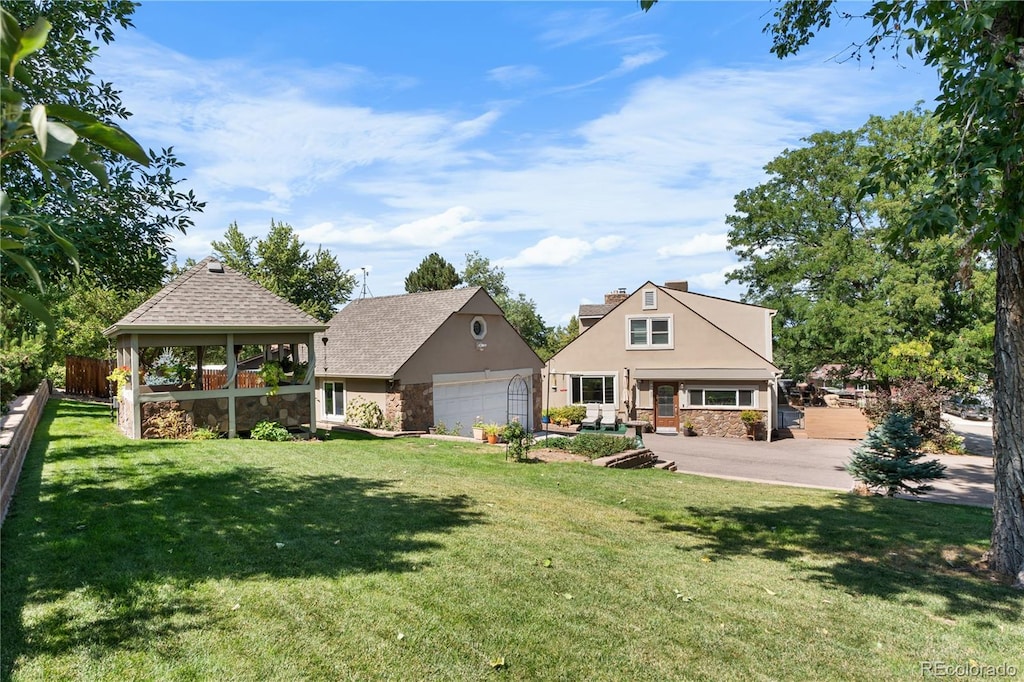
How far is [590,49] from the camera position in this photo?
10812 millimetres

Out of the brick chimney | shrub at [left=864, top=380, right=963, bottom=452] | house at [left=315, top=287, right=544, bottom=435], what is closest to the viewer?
house at [left=315, top=287, right=544, bottom=435]

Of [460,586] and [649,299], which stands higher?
[649,299]

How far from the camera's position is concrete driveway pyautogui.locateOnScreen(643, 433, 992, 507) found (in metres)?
16.2

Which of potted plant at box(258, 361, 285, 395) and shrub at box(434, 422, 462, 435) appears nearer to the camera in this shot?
potted plant at box(258, 361, 285, 395)

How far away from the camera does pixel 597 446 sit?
1645 cm

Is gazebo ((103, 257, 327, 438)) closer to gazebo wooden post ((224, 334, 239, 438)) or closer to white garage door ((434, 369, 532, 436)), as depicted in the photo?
gazebo wooden post ((224, 334, 239, 438))

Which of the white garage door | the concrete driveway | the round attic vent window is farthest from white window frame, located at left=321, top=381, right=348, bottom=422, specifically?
the concrete driveway

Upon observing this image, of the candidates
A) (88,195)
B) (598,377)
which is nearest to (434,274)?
(598,377)

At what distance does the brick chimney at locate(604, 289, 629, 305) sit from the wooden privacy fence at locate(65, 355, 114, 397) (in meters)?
27.6

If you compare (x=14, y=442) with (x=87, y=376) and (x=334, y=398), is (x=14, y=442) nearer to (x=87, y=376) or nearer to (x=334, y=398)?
(x=334, y=398)

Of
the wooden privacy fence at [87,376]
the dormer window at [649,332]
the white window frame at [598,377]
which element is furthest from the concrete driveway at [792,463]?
the wooden privacy fence at [87,376]

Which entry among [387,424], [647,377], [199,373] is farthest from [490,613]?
[647,377]

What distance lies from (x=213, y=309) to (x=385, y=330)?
8.97m

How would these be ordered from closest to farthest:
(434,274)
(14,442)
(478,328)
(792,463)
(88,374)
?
1. (14,442)
2. (792,463)
3. (88,374)
4. (478,328)
5. (434,274)
